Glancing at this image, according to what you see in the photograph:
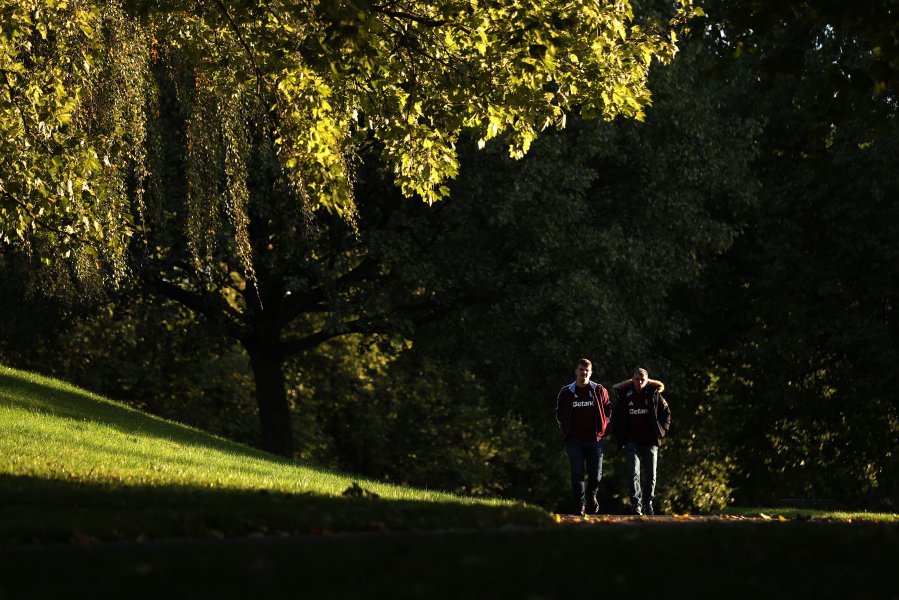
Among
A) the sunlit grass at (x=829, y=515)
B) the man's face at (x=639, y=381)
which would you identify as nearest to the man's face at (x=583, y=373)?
the man's face at (x=639, y=381)

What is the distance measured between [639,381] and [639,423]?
1.87ft

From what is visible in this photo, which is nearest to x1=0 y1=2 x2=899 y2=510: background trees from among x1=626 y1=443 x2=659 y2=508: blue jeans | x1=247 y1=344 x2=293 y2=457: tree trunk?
x1=247 y1=344 x2=293 y2=457: tree trunk

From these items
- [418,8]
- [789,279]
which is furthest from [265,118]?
[789,279]

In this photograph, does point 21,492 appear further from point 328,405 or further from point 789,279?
point 328,405

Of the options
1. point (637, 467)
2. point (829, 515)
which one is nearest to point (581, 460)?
point (637, 467)

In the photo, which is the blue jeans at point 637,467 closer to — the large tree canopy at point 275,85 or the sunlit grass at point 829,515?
the sunlit grass at point 829,515

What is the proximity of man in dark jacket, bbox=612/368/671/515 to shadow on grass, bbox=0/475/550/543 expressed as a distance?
463 cm

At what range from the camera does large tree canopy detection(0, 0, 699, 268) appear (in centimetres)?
1511

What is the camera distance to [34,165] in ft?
51.2

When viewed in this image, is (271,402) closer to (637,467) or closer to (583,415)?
(637,467)

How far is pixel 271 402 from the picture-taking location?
28.5 metres

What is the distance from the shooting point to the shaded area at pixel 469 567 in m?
6.19

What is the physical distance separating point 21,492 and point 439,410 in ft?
104

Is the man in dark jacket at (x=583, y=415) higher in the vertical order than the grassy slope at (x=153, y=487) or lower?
higher
